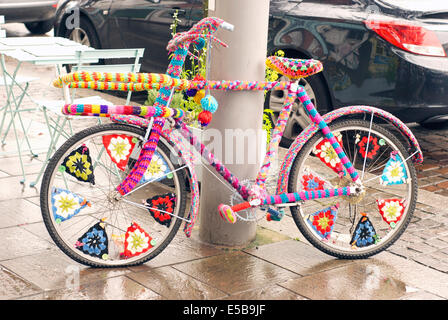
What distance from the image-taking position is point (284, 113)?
4.15 m

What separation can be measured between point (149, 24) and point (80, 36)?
61.5 inches

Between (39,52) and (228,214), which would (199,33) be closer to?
(228,214)

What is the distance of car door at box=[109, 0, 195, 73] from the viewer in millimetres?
7461

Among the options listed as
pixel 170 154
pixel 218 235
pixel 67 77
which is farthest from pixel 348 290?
pixel 67 77

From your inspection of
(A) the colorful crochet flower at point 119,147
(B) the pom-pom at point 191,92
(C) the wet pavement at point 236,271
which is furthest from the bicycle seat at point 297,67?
(C) the wet pavement at point 236,271

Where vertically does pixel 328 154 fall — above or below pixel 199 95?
below

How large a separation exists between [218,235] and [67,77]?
4.60 feet

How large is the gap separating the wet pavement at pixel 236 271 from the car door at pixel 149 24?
311 centimetres

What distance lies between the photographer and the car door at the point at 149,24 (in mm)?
7461

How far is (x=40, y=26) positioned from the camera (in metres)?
13.9

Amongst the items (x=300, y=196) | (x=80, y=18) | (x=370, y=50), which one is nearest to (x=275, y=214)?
(x=300, y=196)

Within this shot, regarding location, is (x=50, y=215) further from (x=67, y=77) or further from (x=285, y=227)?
(x=285, y=227)

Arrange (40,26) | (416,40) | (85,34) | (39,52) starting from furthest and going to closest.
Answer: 1. (40,26)
2. (85,34)
3. (416,40)
4. (39,52)

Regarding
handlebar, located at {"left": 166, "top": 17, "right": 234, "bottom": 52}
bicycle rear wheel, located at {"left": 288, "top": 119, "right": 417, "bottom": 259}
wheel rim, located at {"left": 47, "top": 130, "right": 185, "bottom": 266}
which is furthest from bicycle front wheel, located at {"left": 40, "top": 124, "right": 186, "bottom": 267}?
bicycle rear wheel, located at {"left": 288, "top": 119, "right": 417, "bottom": 259}
